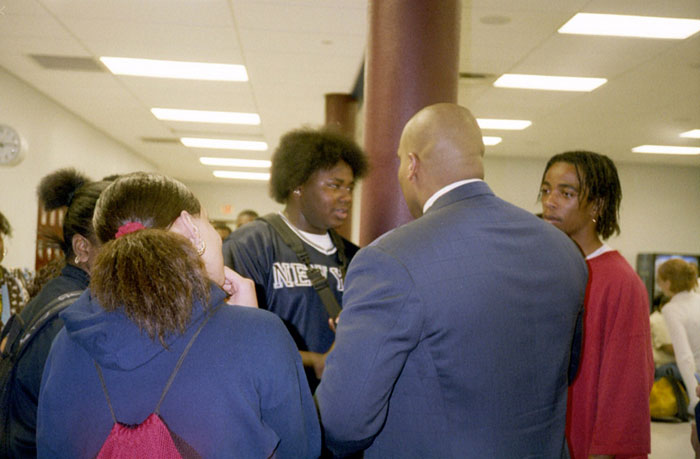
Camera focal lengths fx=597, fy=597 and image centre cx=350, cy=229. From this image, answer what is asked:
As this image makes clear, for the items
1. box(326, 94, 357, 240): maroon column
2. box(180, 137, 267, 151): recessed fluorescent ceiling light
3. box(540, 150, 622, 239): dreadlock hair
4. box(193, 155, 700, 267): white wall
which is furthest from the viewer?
box(193, 155, 700, 267): white wall

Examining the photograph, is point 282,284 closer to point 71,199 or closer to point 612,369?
point 71,199

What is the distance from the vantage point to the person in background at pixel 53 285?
1.57 metres

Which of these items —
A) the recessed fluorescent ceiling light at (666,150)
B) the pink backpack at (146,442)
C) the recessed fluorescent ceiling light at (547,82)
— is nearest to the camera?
the pink backpack at (146,442)

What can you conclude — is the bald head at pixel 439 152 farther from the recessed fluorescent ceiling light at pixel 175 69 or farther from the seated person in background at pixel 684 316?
the recessed fluorescent ceiling light at pixel 175 69

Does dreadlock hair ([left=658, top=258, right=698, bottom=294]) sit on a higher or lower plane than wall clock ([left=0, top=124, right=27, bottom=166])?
lower

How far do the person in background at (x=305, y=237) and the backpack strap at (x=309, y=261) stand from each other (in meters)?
0.02

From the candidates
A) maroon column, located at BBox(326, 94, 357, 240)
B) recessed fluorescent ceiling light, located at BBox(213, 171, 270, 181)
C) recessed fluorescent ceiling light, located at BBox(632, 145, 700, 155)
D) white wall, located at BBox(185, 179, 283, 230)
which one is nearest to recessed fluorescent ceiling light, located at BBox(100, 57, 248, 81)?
maroon column, located at BBox(326, 94, 357, 240)

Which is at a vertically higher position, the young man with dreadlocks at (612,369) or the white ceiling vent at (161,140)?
the white ceiling vent at (161,140)

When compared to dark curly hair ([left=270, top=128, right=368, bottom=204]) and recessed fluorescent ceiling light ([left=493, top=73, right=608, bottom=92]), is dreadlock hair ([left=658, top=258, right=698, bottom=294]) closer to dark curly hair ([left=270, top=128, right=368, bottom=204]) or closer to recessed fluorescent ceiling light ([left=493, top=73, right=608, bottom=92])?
recessed fluorescent ceiling light ([left=493, top=73, right=608, bottom=92])

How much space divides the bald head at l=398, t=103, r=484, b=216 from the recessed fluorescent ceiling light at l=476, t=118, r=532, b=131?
7231 millimetres

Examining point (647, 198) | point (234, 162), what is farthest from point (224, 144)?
point (647, 198)

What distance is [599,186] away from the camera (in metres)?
2.31

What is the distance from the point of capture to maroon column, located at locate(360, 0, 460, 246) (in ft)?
9.10

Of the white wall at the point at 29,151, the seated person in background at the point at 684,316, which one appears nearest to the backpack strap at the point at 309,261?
the seated person in background at the point at 684,316
